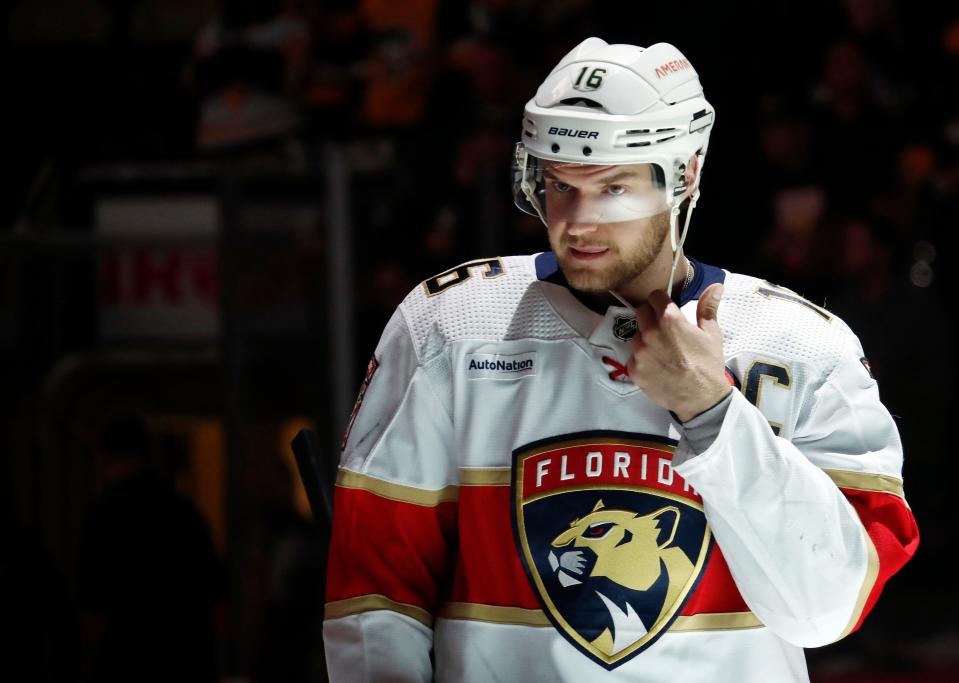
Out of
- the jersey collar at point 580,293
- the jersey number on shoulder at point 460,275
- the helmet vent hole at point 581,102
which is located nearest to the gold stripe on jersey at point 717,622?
the jersey collar at point 580,293

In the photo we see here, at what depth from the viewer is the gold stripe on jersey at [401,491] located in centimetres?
154

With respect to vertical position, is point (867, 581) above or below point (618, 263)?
below

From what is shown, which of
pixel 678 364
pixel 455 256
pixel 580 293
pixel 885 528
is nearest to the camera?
pixel 678 364

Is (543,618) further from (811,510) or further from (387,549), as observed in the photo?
(811,510)

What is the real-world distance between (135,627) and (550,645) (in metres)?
2.61

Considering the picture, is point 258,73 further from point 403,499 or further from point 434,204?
point 403,499

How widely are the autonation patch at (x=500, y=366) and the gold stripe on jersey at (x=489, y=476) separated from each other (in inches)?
3.9

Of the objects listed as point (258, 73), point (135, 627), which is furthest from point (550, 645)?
point (258, 73)

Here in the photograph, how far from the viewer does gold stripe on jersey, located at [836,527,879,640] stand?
1435mm

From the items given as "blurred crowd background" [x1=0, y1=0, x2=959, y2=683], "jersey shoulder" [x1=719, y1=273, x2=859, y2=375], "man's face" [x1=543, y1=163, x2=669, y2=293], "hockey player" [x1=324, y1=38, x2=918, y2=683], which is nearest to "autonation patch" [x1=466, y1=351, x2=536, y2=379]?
"hockey player" [x1=324, y1=38, x2=918, y2=683]

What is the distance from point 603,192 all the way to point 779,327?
10.0 inches

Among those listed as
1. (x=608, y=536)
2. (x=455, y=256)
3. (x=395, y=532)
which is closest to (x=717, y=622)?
(x=608, y=536)

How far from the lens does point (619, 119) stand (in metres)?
1.46

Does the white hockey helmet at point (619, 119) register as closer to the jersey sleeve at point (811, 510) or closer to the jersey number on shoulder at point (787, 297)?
the jersey number on shoulder at point (787, 297)
